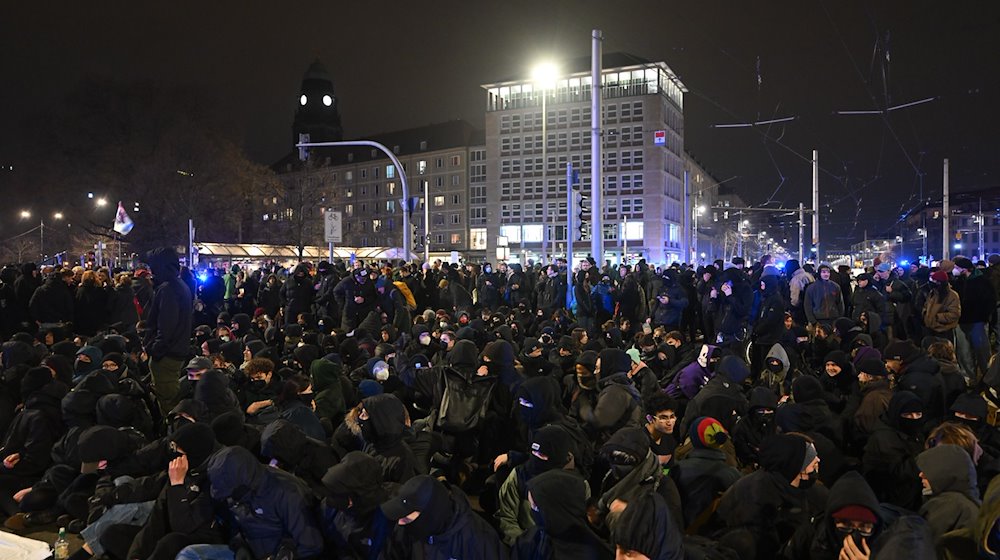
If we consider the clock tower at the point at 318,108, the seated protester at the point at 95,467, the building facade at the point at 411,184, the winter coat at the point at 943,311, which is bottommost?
the seated protester at the point at 95,467

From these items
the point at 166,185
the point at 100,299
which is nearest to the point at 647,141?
the point at 166,185

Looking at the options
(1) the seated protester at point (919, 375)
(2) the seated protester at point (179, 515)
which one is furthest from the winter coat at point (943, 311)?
(2) the seated protester at point (179, 515)

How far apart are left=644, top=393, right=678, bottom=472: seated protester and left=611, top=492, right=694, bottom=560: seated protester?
1.94 metres

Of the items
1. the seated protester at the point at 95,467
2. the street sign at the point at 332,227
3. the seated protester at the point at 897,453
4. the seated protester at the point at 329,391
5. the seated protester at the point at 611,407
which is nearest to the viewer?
the seated protester at the point at 897,453

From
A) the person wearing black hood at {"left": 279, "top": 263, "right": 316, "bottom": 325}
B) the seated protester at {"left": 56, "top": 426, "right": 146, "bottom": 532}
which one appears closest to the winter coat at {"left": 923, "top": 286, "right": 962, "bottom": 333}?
the seated protester at {"left": 56, "top": 426, "right": 146, "bottom": 532}

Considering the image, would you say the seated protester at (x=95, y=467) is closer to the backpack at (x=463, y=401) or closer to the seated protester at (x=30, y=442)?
the seated protester at (x=30, y=442)

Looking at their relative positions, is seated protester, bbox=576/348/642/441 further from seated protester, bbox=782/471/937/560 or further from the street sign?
the street sign

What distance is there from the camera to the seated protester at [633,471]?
4586 millimetres

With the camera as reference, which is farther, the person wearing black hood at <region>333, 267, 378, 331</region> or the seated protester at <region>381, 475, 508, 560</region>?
the person wearing black hood at <region>333, 267, 378, 331</region>

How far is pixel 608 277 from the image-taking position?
17.7 metres

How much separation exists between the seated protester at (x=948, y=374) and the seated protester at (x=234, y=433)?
6.07 meters

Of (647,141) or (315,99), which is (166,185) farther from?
(315,99)

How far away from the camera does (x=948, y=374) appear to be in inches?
298

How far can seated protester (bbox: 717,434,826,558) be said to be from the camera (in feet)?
14.4
